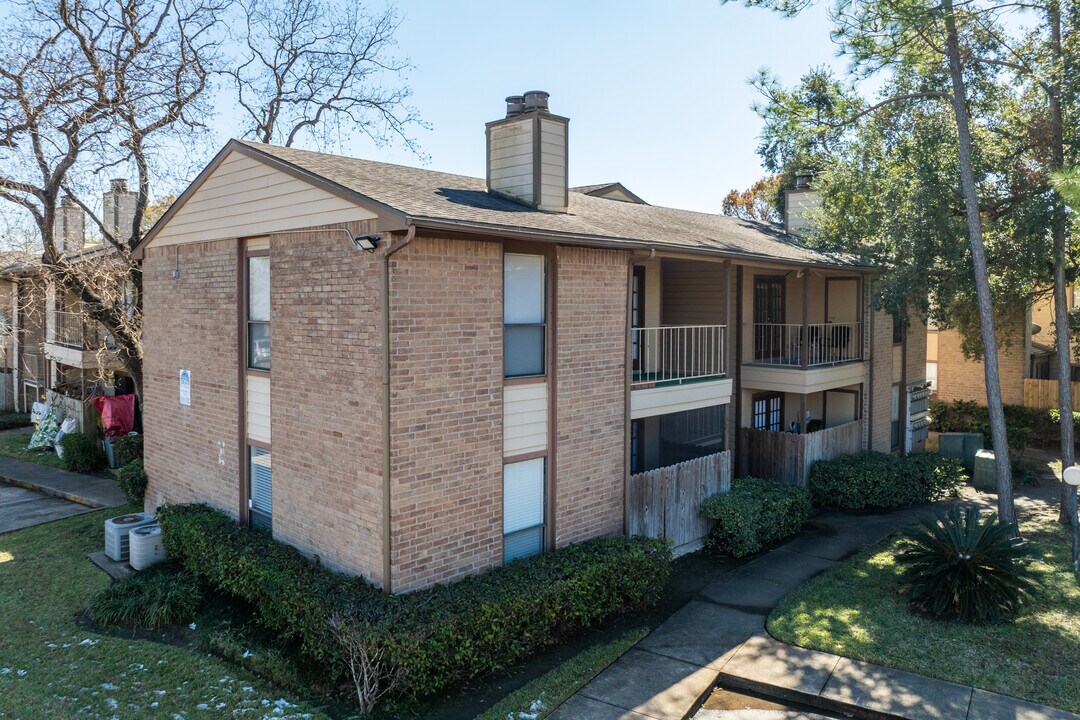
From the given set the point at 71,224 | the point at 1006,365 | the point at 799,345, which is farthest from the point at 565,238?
the point at 1006,365

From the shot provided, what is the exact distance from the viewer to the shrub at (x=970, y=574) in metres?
9.77

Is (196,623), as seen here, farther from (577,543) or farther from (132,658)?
(577,543)

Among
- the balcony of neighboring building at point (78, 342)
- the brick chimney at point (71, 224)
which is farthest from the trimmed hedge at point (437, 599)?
the brick chimney at point (71, 224)

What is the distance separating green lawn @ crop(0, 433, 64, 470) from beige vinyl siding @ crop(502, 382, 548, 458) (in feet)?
44.8

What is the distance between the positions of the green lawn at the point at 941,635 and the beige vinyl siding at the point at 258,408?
726cm

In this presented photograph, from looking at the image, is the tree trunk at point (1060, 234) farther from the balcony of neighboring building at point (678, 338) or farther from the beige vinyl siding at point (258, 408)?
the beige vinyl siding at point (258, 408)

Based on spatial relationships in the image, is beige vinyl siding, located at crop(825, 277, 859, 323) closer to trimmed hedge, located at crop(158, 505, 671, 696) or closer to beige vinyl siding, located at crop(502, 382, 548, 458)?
trimmed hedge, located at crop(158, 505, 671, 696)

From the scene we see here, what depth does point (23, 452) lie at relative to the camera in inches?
774

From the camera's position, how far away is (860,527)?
14.3 metres

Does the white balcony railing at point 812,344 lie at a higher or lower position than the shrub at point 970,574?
higher

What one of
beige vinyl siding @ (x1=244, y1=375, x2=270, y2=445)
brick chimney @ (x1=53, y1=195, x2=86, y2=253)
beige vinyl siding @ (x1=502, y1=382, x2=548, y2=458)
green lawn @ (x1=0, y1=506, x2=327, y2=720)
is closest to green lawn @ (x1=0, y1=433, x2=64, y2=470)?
brick chimney @ (x1=53, y1=195, x2=86, y2=253)

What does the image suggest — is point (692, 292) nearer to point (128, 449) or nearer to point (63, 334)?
point (128, 449)

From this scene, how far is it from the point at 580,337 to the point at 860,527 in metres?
7.49

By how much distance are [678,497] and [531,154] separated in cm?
593
